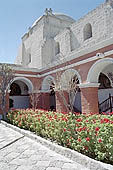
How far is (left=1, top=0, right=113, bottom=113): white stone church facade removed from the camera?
956 cm

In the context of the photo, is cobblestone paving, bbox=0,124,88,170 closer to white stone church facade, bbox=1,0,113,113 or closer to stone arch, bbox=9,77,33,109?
white stone church facade, bbox=1,0,113,113

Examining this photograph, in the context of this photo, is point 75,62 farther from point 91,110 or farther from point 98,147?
point 98,147

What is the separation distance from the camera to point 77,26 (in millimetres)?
15594

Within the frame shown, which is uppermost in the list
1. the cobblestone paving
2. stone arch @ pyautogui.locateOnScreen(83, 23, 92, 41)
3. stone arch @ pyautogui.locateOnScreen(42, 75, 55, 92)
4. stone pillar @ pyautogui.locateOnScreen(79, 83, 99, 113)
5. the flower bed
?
stone arch @ pyautogui.locateOnScreen(83, 23, 92, 41)

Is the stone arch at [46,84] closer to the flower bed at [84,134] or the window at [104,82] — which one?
the window at [104,82]

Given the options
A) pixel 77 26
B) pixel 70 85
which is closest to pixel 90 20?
pixel 77 26

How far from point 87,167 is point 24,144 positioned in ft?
9.30

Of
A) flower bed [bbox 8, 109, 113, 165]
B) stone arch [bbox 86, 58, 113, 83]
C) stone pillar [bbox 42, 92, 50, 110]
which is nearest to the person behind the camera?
flower bed [bbox 8, 109, 113, 165]

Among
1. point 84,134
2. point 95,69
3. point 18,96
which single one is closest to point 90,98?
point 95,69

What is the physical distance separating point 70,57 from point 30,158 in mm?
8067

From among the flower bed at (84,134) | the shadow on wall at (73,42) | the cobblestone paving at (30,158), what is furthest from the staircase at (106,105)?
the cobblestone paving at (30,158)

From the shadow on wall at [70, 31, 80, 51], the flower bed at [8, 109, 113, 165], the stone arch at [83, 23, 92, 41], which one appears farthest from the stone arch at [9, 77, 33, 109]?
the flower bed at [8, 109, 113, 165]

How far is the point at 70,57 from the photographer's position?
10.9 metres

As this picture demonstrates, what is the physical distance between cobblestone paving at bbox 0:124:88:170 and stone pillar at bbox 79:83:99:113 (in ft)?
16.7
